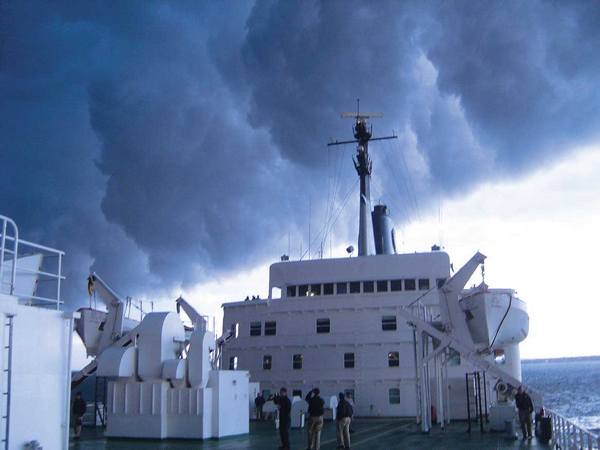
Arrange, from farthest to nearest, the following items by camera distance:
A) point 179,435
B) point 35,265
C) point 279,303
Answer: point 279,303
point 179,435
point 35,265

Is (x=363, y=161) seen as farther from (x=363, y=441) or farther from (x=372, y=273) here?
(x=363, y=441)

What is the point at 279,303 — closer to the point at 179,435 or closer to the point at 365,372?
the point at 365,372

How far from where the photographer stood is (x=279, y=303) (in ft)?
117

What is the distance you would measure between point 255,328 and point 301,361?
137 inches

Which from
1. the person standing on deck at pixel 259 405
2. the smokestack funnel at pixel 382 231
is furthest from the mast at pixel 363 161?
the person standing on deck at pixel 259 405

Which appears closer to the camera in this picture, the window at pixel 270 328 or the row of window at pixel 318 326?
the row of window at pixel 318 326

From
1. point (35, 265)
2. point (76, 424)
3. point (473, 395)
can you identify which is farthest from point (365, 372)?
point (35, 265)

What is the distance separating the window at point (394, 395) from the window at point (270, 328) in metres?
7.03

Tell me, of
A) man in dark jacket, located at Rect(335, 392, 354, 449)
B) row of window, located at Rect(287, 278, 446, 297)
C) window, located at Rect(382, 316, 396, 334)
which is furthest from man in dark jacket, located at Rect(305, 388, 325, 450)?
row of window, located at Rect(287, 278, 446, 297)

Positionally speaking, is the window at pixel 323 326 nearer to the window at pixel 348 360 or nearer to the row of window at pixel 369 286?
the window at pixel 348 360

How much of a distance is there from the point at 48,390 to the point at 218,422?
11.4m

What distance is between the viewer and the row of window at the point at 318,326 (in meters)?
33.8

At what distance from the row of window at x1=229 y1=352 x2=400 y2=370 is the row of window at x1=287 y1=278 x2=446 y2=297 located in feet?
11.6

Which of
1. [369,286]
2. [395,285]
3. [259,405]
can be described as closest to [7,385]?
[259,405]
